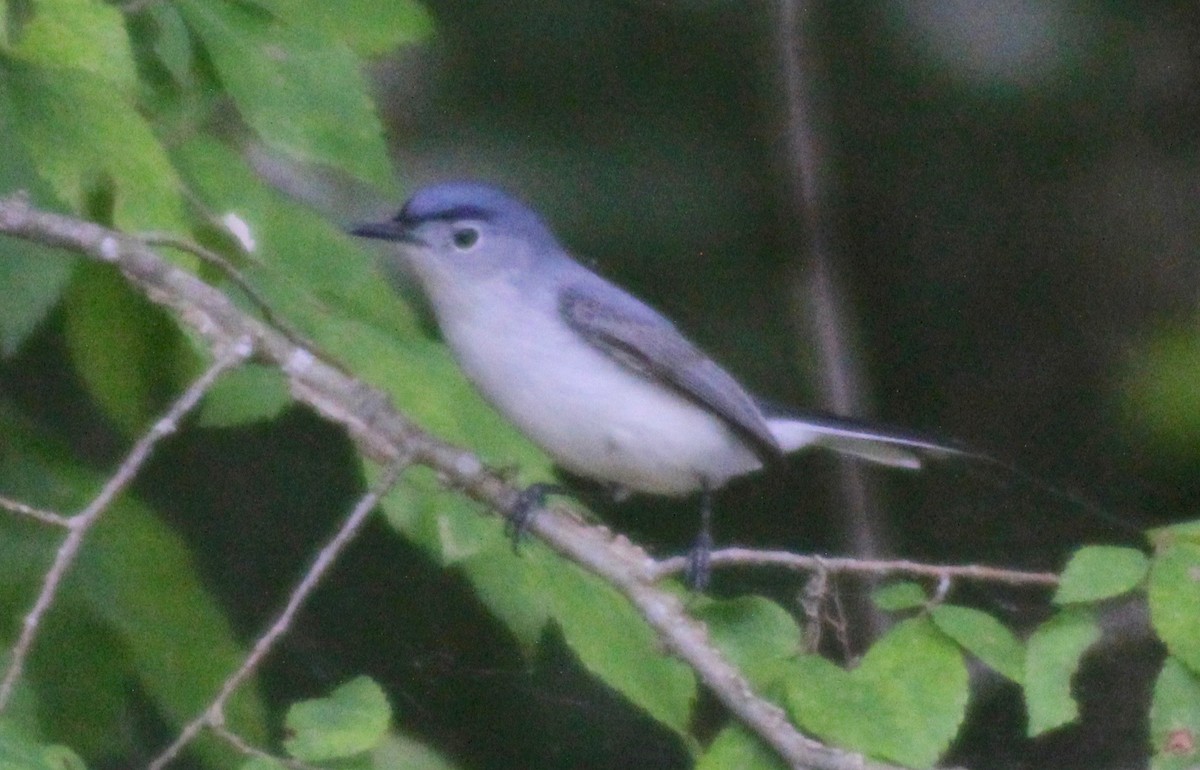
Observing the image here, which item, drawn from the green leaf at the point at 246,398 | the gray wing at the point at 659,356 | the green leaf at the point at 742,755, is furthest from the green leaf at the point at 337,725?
the gray wing at the point at 659,356

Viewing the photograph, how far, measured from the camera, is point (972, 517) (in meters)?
2.55

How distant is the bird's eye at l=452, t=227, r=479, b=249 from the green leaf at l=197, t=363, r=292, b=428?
606 mm

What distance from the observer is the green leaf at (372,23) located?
61.7 inches

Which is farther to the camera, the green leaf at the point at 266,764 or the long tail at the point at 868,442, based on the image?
the long tail at the point at 868,442

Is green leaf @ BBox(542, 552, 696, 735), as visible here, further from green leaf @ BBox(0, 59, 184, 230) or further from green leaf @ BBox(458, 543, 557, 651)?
green leaf @ BBox(0, 59, 184, 230)

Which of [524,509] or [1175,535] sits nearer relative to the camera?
[1175,535]

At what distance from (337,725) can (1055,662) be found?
1.64 ft

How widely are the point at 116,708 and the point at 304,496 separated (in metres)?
0.67

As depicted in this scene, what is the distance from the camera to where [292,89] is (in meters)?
1.42

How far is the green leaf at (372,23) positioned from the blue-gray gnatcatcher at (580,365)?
32cm

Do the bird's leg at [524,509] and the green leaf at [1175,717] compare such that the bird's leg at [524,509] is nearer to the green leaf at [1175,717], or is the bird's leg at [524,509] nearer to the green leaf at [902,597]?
the green leaf at [902,597]

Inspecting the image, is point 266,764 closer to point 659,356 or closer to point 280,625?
point 280,625

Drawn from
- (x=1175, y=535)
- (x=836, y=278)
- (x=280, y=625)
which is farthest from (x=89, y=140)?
(x=836, y=278)

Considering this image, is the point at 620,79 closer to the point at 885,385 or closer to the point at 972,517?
the point at 885,385
